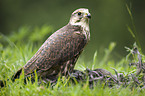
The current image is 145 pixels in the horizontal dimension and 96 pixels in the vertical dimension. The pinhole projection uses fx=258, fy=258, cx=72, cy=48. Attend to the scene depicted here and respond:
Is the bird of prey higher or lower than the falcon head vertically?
lower

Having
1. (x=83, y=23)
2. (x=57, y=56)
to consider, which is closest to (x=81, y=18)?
(x=83, y=23)

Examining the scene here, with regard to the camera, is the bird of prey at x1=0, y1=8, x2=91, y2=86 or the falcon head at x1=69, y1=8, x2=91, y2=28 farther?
the falcon head at x1=69, y1=8, x2=91, y2=28

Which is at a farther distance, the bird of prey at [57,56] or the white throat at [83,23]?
the white throat at [83,23]

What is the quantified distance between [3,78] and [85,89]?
0.99m

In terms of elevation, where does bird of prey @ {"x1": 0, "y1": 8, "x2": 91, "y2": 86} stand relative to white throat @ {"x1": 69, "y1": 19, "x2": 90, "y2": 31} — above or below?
below

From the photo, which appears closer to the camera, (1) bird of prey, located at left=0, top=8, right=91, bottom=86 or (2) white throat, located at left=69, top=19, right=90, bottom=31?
(1) bird of prey, located at left=0, top=8, right=91, bottom=86

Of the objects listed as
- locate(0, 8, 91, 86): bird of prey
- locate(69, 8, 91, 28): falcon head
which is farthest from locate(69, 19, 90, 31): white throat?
locate(0, 8, 91, 86): bird of prey

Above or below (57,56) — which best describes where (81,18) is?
above

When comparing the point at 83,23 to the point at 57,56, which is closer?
the point at 57,56

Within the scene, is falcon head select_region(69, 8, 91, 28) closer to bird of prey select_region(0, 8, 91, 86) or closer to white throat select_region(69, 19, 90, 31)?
white throat select_region(69, 19, 90, 31)

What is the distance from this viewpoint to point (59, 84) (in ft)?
8.27

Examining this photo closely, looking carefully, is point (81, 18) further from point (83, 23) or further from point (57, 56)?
point (57, 56)

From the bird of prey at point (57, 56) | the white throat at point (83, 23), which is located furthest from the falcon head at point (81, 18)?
the bird of prey at point (57, 56)

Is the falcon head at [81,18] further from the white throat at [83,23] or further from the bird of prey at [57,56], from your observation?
the bird of prey at [57,56]
